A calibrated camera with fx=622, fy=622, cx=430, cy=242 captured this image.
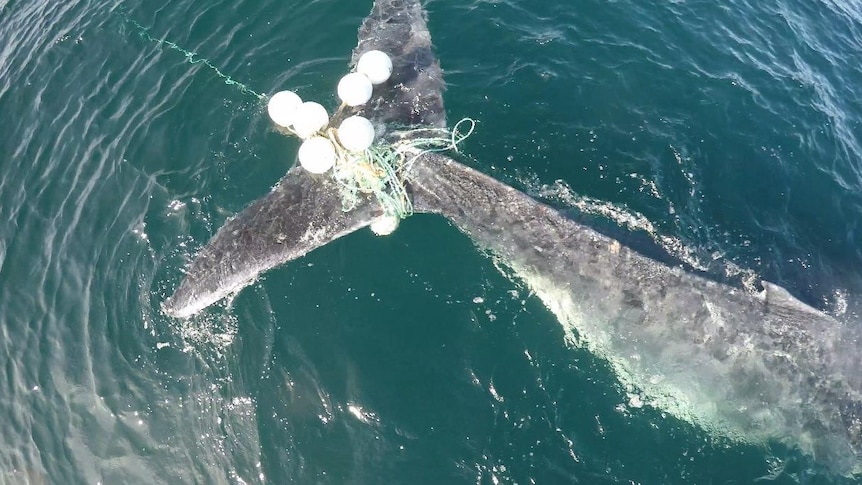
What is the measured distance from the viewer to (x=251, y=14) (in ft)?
46.5

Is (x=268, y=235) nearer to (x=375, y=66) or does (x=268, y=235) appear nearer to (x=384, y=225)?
(x=384, y=225)

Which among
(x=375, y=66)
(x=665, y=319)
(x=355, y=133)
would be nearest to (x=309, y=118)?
(x=355, y=133)

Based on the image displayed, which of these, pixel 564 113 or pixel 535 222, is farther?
pixel 564 113

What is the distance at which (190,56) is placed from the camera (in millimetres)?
13586

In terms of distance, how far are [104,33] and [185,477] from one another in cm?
1076

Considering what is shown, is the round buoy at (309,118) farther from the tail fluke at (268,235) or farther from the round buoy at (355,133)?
the tail fluke at (268,235)

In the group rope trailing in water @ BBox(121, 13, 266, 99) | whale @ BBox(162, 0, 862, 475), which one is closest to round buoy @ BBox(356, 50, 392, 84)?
whale @ BBox(162, 0, 862, 475)

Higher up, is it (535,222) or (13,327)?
(13,327)

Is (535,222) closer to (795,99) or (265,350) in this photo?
(265,350)

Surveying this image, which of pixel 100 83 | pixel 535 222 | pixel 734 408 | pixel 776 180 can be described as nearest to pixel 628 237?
pixel 535 222

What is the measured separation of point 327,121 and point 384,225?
1.90 m

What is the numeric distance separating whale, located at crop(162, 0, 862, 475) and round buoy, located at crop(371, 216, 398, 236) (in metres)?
0.21

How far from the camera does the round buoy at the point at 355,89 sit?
33.0 feet

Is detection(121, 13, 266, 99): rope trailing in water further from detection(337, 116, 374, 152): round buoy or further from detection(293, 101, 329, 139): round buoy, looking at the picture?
detection(337, 116, 374, 152): round buoy
